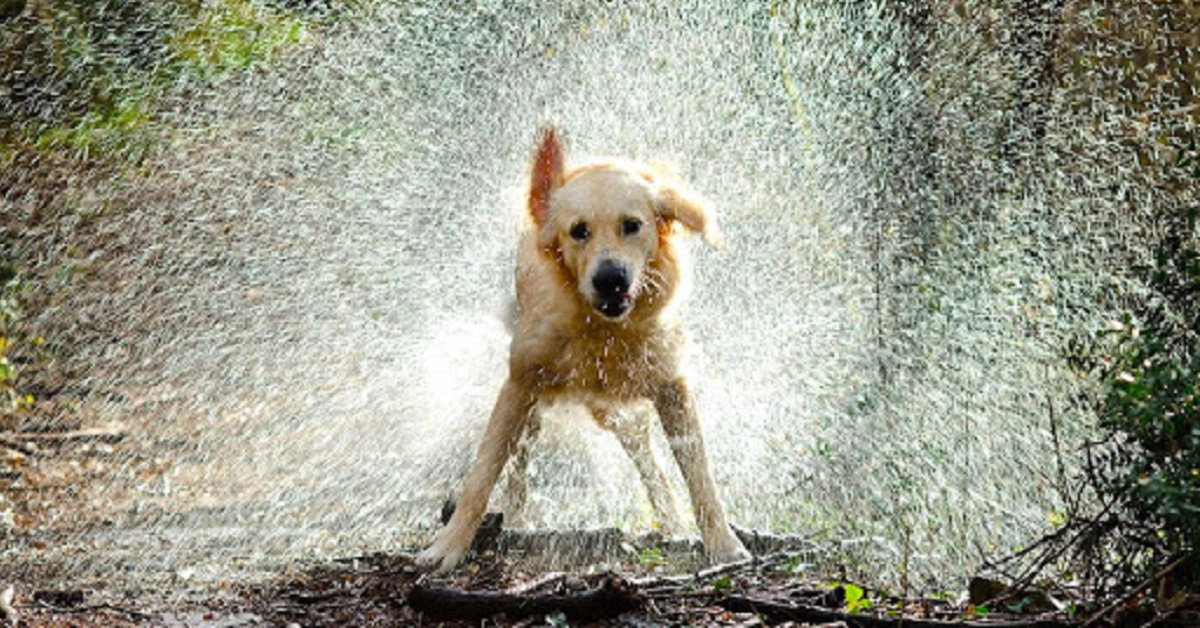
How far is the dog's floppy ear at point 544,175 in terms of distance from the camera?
17.3ft

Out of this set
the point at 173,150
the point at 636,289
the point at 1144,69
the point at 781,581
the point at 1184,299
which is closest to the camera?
the point at 1184,299

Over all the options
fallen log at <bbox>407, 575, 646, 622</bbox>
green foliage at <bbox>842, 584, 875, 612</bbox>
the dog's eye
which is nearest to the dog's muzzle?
the dog's eye

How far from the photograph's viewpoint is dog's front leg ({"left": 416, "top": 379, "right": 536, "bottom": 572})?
502 cm

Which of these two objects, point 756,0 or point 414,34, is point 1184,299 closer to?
point 756,0

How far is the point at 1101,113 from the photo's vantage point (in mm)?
7312

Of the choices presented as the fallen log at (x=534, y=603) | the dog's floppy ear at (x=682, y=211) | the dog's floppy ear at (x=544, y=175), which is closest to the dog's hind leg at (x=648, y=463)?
the dog's floppy ear at (x=682, y=211)

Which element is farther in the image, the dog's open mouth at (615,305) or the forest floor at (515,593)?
the dog's open mouth at (615,305)

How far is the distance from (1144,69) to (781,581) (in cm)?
425

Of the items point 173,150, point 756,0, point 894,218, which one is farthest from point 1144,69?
point 173,150

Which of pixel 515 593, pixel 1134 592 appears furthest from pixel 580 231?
pixel 1134 592

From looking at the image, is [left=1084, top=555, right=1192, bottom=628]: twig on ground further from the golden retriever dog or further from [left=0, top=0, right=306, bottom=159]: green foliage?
[left=0, top=0, right=306, bottom=159]: green foliage

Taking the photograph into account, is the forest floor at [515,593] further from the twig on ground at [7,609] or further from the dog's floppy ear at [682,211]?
the dog's floppy ear at [682,211]

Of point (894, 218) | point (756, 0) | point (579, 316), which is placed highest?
point (756, 0)

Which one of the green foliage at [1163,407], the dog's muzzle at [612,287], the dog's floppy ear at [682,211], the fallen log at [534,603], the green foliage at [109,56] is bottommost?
the fallen log at [534,603]
